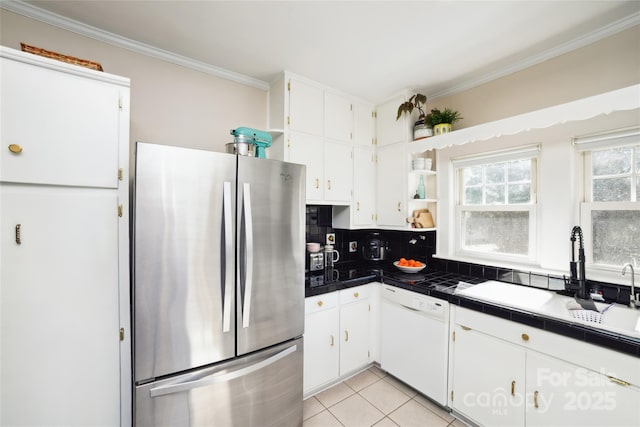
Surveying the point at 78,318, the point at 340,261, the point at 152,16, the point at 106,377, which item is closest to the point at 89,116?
the point at 152,16

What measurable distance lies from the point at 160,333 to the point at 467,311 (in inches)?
73.7

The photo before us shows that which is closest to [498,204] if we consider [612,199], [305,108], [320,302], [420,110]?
[612,199]

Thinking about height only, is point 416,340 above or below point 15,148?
below

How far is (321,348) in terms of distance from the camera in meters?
2.09

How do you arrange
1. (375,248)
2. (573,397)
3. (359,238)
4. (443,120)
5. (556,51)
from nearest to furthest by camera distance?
(573,397)
(556,51)
(443,120)
(375,248)
(359,238)

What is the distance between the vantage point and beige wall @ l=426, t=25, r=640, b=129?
1.61 m

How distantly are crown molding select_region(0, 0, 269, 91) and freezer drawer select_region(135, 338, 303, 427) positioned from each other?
212 cm

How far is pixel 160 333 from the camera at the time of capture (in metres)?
1.29

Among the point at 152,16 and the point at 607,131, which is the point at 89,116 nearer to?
the point at 152,16

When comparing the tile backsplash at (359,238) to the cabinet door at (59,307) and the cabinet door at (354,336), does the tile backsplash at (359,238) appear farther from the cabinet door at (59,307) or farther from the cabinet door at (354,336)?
the cabinet door at (59,307)

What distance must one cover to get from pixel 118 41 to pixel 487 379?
10.8 ft

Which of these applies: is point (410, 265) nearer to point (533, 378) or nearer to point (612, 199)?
point (533, 378)

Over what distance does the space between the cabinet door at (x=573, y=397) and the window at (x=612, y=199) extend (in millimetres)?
844

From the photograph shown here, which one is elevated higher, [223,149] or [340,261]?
[223,149]
